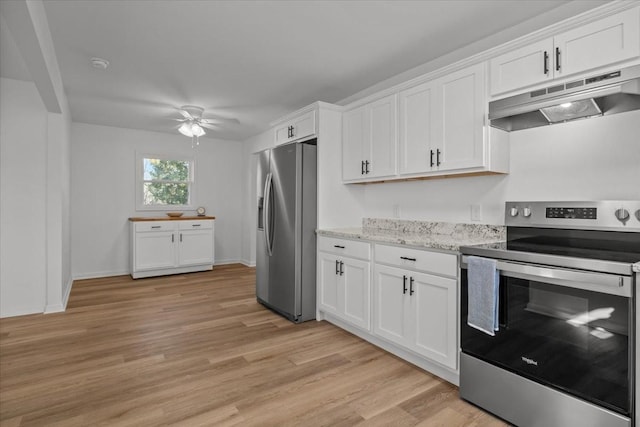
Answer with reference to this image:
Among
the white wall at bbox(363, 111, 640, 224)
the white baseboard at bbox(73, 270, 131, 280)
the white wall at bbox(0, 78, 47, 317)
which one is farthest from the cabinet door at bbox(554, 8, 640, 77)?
the white baseboard at bbox(73, 270, 131, 280)

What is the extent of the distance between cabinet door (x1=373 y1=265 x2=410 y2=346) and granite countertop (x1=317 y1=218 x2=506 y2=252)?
10.1 inches

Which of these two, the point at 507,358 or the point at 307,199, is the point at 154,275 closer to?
the point at 307,199

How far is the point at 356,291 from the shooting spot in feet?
9.73

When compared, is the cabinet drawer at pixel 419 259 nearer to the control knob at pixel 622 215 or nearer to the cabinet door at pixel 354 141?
the control knob at pixel 622 215

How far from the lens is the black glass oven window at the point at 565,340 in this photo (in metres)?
1.50

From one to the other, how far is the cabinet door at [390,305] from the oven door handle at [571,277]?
80 cm

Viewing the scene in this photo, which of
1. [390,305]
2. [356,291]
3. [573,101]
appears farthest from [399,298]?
[573,101]

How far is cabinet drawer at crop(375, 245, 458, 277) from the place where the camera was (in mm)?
2180

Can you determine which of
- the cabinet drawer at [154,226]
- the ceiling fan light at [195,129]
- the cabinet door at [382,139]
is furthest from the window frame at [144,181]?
the cabinet door at [382,139]

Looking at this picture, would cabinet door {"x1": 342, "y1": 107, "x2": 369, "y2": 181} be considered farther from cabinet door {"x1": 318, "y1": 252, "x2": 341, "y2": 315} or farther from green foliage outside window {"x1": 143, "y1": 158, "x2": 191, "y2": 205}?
green foliage outside window {"x1": 143, "y1": 158, "x2": 191, "y2": 205}

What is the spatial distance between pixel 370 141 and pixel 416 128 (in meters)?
0.53

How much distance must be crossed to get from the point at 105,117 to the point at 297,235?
145 inches

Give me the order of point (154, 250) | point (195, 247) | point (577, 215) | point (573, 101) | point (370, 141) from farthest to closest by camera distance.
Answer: point (195, 247) → point (154, 250) → point (370, 141) → point (577, 215) → point (573, 101)

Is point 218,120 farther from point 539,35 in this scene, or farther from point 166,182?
point 539,35
